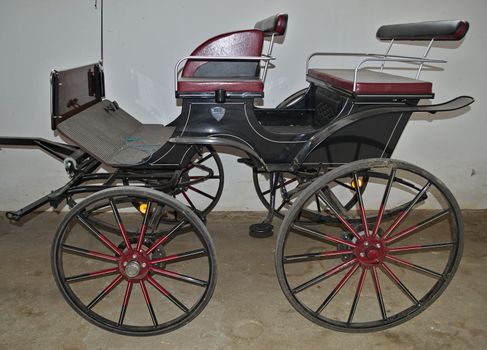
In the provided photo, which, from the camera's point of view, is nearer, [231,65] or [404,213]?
[404,213]

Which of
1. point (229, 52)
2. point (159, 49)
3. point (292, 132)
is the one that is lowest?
point (292, 132)

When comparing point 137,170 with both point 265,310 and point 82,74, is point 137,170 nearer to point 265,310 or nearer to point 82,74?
point 82,74

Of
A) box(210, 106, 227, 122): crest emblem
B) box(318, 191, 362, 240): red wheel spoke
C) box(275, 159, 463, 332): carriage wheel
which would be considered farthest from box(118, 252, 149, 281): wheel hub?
box(318, 191, 362, 240): red wheel spoke

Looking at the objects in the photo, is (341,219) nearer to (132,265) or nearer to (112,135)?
(132,265)

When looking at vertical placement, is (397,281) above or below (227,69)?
below

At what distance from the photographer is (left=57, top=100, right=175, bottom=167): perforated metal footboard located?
2.02 meters

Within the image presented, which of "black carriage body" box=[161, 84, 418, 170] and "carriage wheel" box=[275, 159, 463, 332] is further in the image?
"black carriage body" box=[161, 84, 418, 170]

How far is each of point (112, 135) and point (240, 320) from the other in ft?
3.56

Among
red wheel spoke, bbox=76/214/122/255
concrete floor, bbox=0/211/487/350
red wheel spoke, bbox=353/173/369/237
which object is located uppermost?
red wheel spoke, bbox=353/173/369/237

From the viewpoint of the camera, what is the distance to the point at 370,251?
1.95m

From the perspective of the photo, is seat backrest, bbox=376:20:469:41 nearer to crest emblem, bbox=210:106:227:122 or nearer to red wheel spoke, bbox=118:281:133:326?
crest emblem, bbox=210:106:227:122

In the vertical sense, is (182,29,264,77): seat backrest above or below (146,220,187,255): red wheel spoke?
above

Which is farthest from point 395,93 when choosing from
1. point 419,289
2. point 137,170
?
point 137,170

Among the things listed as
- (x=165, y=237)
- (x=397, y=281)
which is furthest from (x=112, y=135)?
(x=397, y=281)
